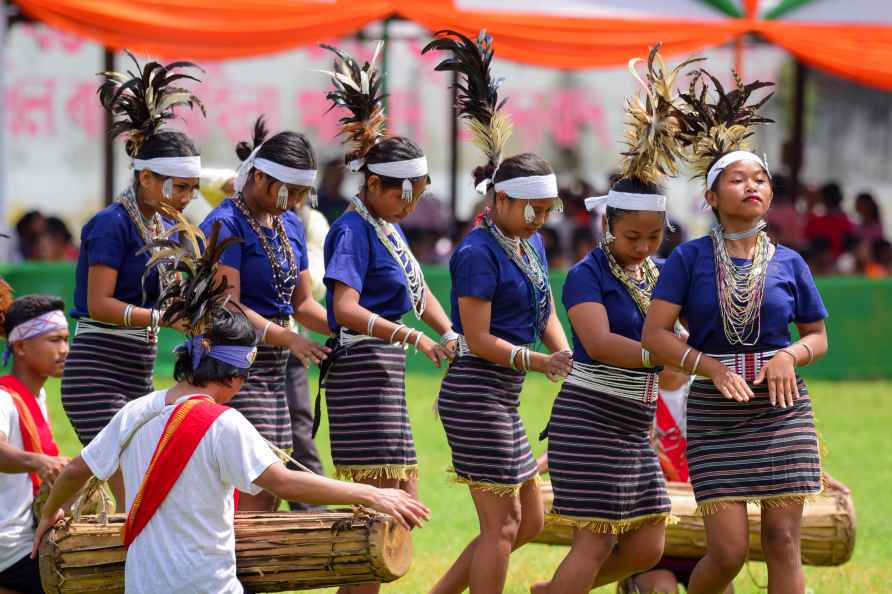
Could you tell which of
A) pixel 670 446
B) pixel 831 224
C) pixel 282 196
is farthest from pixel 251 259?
pixel 831 224

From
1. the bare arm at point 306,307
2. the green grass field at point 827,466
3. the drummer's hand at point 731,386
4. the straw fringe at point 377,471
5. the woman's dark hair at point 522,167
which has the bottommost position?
the green grass field at point 827,466

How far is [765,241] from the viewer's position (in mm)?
5473

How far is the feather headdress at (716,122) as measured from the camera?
18.3ft

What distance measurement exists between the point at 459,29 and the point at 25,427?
8.08 meters

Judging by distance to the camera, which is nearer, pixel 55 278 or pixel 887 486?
pixel 887 486

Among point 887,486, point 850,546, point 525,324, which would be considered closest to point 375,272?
point 525,324

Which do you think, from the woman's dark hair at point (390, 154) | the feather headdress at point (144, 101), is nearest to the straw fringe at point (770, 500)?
the woman's dark hair at point (390, 154)

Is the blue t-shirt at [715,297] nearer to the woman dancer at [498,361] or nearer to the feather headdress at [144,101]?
the woman dancer at [498,361]

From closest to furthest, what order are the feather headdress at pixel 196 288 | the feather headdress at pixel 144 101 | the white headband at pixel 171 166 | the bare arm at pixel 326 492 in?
1. the bare arm at pixel 326 492
2. the feather headdress at pixel 196 288
3. the white headband at pixel 171 166
4. the feather headdress at pixel 144 101

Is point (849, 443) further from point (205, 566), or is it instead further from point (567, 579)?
point (205, 566)

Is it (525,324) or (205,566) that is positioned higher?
(525,324)

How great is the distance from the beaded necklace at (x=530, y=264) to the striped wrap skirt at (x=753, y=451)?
78 cm

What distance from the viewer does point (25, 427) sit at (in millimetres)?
5754

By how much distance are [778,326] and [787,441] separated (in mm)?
409
